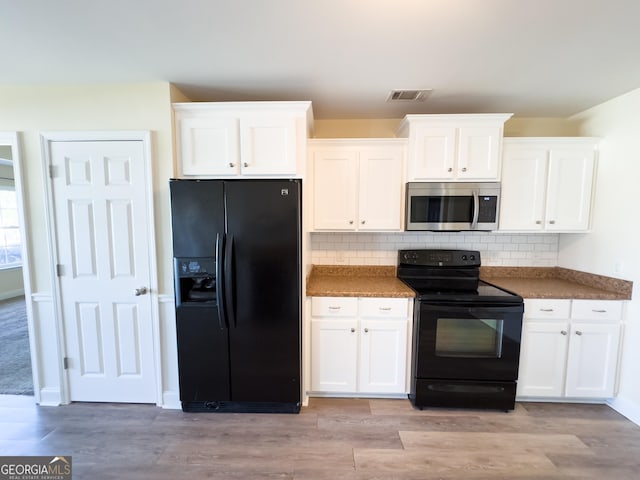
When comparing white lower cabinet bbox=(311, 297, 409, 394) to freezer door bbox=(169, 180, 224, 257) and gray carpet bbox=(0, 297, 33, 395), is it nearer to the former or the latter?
freezer door bbox=(169, 180, 224, 257)

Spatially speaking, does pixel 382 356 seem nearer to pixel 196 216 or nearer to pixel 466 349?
pixel 466 349

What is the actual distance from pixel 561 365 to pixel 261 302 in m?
2.49

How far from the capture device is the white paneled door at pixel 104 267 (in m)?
2.08

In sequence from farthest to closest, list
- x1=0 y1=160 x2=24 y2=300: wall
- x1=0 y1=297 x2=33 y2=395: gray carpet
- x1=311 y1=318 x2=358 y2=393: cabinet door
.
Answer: x1=0 y1=160 x2=24 y2=300: wall, x1=0 y1=297 x2=33 y2=395: gray carpet, x1=311 y1=318 x2=358 y2=393: cabinet door

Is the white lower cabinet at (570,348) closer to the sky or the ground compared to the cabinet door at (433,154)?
closer to the ground

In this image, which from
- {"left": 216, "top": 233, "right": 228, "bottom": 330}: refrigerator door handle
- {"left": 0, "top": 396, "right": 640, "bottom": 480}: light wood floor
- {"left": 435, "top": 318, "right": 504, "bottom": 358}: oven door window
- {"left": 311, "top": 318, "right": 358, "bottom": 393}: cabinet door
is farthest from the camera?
{"left": 311, "top": 318, "right": 358, "bottom": 393}: cabinet door

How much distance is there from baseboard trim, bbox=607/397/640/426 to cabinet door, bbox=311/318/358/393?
2126mm

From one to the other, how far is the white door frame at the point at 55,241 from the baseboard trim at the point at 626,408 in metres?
3.73

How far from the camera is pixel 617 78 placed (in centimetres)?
193

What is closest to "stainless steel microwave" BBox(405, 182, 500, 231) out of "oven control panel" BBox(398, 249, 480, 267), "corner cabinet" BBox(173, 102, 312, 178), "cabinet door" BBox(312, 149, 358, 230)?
"oven control panel" BBox(398, 249, 480, 267)

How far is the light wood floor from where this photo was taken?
1681mm

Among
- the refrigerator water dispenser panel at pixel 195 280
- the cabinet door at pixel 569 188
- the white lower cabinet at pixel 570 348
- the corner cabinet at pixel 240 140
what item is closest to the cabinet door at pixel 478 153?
the cabinet door at pixel 569 188

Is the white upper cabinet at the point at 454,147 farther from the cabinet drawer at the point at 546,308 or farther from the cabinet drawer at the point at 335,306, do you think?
the cabinet drawer at the point at 335,306

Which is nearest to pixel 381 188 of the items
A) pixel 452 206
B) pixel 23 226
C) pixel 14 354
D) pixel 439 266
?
pixel 452 206
